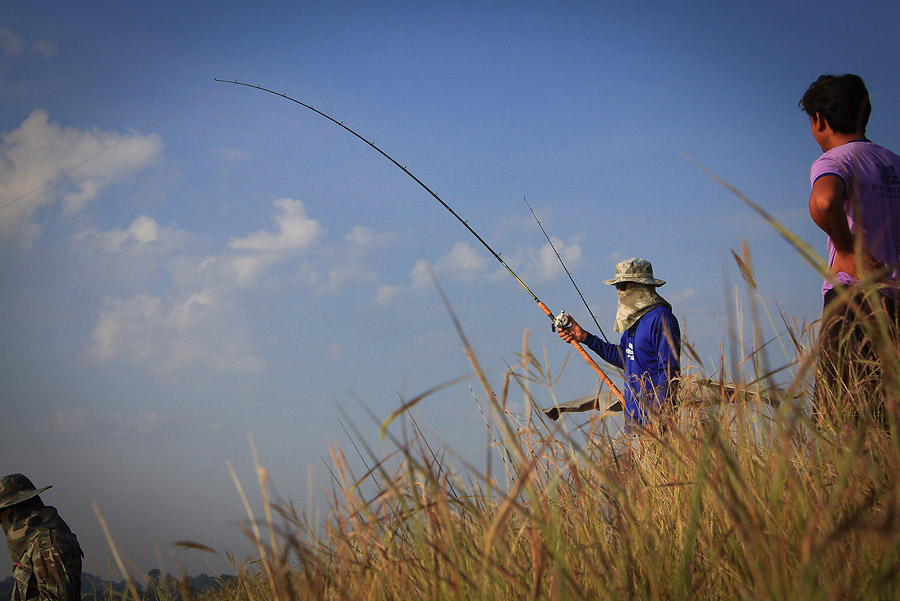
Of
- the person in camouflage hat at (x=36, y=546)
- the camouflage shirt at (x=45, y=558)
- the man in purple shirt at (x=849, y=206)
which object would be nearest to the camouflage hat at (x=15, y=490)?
the person in camouflage hat at (x=36, y=546)

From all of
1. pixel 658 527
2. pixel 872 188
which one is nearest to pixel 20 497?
pixel 658 527

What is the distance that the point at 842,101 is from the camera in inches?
130

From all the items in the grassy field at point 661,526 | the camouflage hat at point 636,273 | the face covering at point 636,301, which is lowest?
the grassy field at point 661,526

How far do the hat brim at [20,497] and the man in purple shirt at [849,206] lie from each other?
647cm

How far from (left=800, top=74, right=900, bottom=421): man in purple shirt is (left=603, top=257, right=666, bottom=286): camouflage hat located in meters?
1.92

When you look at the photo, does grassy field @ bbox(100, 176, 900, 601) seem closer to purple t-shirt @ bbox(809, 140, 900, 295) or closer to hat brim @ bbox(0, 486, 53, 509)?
purple t-shirt @ bbox(809, 140, 900, 295)

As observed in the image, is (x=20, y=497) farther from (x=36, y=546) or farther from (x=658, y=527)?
(x=658, y=527)

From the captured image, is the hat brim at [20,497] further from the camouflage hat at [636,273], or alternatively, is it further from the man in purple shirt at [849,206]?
the man in purple shirt at [849,206]

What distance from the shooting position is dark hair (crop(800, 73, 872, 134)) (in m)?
3.30

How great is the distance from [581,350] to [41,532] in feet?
16.3

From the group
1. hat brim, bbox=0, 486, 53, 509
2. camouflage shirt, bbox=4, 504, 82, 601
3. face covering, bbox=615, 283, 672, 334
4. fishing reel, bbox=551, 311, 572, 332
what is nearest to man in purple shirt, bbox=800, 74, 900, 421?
face covering, bbox=615, 283, 672, 334

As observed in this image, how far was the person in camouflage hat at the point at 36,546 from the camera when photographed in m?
5.64

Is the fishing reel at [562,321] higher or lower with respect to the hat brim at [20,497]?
higher

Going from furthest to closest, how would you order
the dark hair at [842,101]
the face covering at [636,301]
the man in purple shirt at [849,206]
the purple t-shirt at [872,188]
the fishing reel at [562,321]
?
1. the fishing reel at [562,321]
2. the face covering at [636,301]
3. the dark hair at [842,101]
4. the purple t-shirt at [872,188]
5. the man in purple shirt at [849,206]
